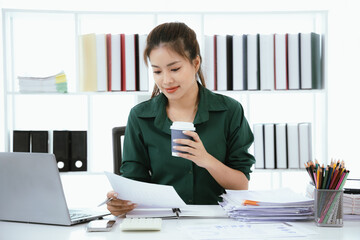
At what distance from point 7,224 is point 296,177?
2.38 meters

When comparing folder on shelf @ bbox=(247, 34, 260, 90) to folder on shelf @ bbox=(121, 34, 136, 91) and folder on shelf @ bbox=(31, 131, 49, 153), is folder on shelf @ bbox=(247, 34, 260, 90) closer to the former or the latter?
folder on shelf @ bbox=(121, 34, 136, 91)

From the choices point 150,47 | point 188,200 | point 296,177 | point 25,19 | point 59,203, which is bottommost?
point 296,177

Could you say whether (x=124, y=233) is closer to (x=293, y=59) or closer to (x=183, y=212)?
(x=183, y=212)

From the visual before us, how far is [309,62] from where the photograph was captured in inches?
104

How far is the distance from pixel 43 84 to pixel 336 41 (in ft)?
6.92

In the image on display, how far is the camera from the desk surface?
3.31 ft

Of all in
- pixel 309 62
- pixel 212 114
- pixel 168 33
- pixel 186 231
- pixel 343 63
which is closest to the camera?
pixel 186 231

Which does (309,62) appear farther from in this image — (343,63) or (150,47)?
(150,47)

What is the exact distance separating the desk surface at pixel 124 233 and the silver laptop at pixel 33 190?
1.1 inches

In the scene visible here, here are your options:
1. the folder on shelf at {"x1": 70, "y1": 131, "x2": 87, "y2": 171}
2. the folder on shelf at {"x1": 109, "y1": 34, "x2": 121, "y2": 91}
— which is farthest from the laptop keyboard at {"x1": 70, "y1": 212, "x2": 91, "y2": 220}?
the folder on shelf at {"x1": 109, "y1": 34, "x2": 121, "y2": 91}

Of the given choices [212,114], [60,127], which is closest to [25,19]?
[60,127]

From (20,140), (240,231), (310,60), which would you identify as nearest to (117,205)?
(240,231)

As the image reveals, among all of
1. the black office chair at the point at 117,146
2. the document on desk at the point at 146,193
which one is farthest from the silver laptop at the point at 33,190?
the black office chair at the point at 117,146

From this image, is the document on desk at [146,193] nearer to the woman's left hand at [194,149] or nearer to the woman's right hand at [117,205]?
the woman's right hand at [117,205]
